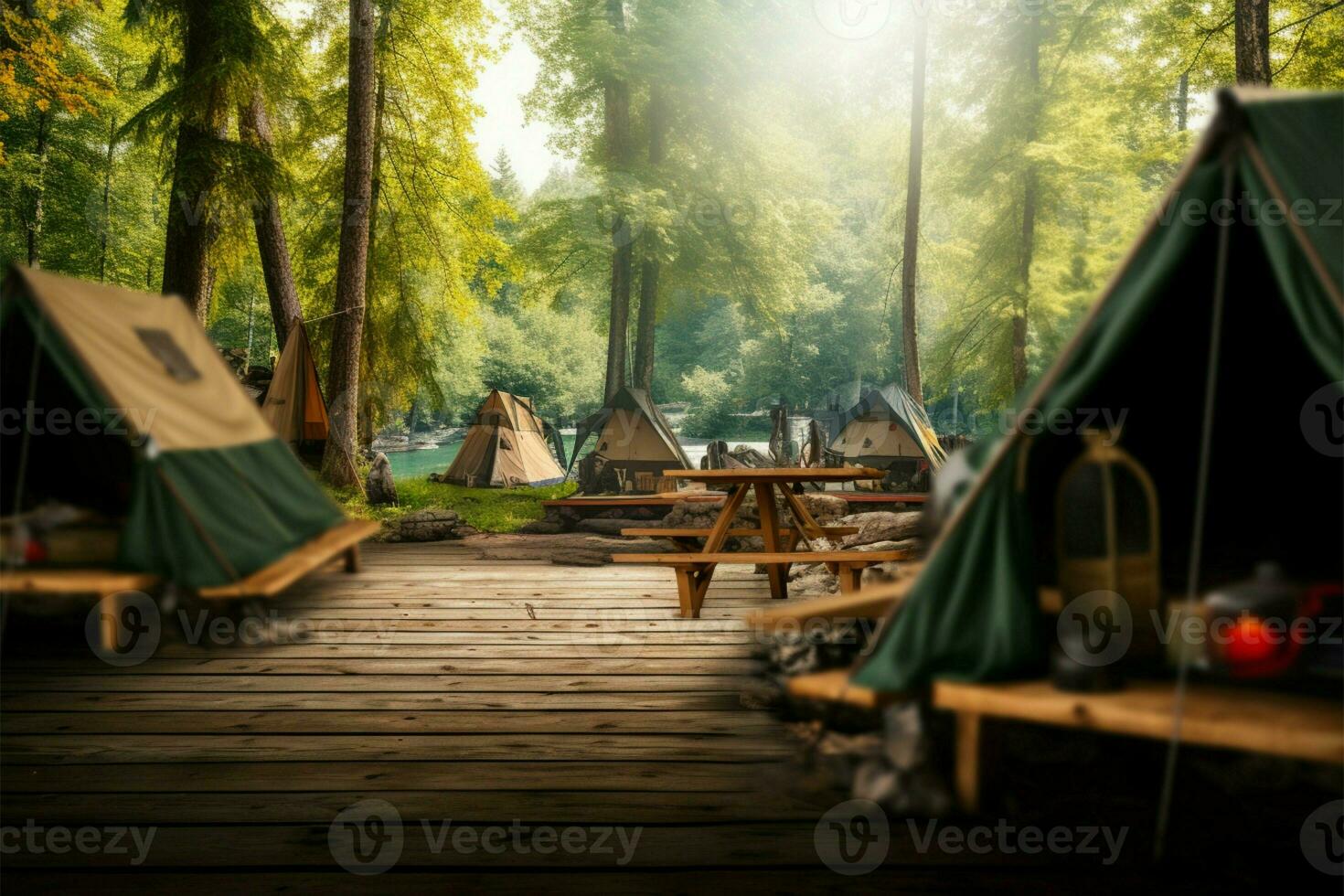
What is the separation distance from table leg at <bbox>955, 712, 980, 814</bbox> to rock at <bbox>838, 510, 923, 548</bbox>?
16.3 feet

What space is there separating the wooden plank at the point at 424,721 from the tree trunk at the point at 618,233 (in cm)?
1100

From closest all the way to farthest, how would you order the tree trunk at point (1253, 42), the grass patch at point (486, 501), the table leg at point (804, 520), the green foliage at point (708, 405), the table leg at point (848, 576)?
the tree trunk at point (1253, 42), the table leg at point (848, 576), the table leg at point (804, 520), the grass patch at point (486, 501), the green foliage at point (708, 405)

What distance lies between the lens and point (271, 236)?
85.0 inches

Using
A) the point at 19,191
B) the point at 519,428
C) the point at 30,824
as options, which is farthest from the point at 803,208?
the point at 30,824

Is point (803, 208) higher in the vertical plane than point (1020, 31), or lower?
higher

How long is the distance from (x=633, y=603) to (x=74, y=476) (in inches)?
214

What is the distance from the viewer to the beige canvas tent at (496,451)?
16.9 metres

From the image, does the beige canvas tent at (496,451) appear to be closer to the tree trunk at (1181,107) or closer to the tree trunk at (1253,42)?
the tree trunk at (1181,107)

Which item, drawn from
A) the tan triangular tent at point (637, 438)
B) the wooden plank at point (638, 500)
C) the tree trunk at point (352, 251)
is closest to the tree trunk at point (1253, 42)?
the tree trunk at point (352, 251)

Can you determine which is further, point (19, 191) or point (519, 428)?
point (519, 428)

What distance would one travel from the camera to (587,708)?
12.8 ft

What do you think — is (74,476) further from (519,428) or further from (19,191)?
(519,428)

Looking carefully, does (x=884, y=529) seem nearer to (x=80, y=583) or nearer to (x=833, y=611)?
(x=833, y=611)

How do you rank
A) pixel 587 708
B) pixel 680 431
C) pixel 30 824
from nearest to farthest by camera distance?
pixel 30 824
pixel 587 708
pixel 680 431
